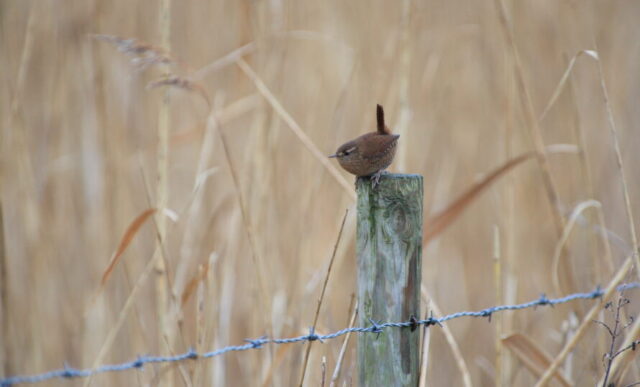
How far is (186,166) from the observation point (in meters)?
2.96

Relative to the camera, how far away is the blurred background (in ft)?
5.37

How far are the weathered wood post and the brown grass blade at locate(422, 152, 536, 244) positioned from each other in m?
0.45

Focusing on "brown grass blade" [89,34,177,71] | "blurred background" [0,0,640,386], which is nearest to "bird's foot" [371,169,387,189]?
"blurred background" [0,0,640,386]

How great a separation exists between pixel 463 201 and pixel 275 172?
0.53 metres

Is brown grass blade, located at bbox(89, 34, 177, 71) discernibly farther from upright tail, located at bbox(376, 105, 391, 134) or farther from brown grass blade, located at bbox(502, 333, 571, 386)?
brown grass blade, located at bbox(502, 333, 571, 386)

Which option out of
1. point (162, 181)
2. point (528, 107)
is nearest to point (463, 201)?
point (528, 107)

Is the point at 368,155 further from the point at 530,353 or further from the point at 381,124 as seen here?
the point at 530,353

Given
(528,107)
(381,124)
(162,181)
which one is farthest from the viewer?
(528,107)

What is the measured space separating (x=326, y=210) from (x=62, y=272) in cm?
87

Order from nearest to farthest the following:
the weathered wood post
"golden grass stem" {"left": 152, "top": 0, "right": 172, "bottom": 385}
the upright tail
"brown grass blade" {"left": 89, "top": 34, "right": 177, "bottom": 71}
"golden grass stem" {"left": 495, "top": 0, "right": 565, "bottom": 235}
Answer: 1. the weathered wood post
2. the upright tail
3. "brown grass blade" {"left": 89, "top": 34, "right": 177, "bottom": 71}
4. "golden grass stem" {"left": 152, "top": 0, "right": 172, "bottom": 385}
5. "golden grass stem" {"left": 495, "top": 0, "right": 565, "bottom": 235}

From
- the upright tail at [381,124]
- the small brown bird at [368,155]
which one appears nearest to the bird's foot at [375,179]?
the small brown bird at [368,155]

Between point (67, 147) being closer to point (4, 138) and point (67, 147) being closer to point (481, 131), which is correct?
point (4, 138)

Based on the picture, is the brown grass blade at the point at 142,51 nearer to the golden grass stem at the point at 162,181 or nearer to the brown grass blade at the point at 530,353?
the golden grass stem at the point at 162,181

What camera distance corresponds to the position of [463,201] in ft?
5.09
